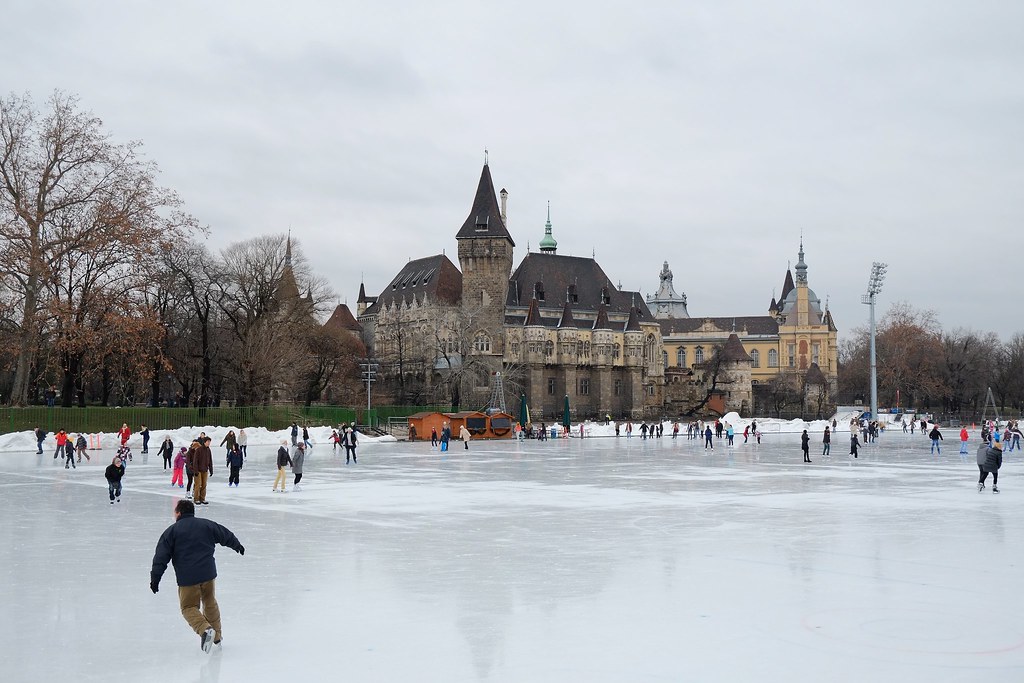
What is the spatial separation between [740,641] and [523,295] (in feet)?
279

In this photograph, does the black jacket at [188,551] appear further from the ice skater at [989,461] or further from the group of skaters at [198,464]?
the ice skater at [989,461]

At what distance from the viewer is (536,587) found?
31.4 ft

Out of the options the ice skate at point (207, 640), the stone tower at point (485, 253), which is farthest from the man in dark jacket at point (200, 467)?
the stone tower at point (485, 253)

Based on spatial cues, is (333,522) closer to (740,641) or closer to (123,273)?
(740,641)

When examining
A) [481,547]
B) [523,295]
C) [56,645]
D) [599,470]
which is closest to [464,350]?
[523,295]

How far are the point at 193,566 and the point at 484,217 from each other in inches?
3217

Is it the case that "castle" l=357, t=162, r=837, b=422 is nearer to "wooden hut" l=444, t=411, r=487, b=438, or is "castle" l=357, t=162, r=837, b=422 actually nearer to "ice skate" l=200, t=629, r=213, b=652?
"wooden hut" l=444, t=411, r=487, b=438

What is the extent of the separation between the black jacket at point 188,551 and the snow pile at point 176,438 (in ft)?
90.7

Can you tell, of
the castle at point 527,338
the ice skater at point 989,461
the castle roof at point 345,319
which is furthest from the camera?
the castle roof at point 345,319

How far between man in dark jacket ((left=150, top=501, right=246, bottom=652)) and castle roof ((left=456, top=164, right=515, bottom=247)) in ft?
265

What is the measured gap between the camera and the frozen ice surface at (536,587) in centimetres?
681

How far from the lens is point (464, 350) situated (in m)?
71.6

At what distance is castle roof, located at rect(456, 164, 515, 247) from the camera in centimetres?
8769

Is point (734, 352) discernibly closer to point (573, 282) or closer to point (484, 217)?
point (573, 282)
